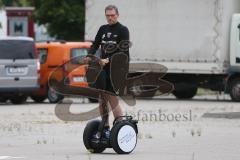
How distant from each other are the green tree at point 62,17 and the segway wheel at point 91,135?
28666 millimetres

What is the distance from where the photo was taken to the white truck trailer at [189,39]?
29812 millimetres

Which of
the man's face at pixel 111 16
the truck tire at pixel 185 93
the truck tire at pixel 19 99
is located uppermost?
the man's face at pixel 111 16

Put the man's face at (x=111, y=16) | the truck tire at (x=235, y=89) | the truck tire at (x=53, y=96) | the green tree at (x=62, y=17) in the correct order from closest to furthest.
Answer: the man's face at (x=111, y=16)
the truck tire at (x=53, y=96)
the truck tire at (x=235, y=89)
the green tree at (x=62, y=17)

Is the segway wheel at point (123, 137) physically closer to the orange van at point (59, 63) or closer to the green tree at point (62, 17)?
the orange van at point (59, 63)

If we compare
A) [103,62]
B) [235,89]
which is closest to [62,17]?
[235,89]

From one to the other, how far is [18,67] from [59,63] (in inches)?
50.7

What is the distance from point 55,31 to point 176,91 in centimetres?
1299

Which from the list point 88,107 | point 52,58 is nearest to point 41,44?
point 52,58

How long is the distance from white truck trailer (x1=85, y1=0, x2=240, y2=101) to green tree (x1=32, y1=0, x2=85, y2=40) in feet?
34.2

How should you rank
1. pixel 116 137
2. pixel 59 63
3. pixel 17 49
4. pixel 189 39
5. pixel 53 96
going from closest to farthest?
pixel 116 137 → pixel 17 49 → pixel 59 63 → pixel 53 96 → pixel 189 39

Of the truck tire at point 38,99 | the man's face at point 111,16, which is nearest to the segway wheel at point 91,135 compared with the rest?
the man's face at point 111,16

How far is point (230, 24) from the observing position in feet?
98.0

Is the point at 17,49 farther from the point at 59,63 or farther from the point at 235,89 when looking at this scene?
the point at 235,89

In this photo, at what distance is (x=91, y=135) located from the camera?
43.2ft
